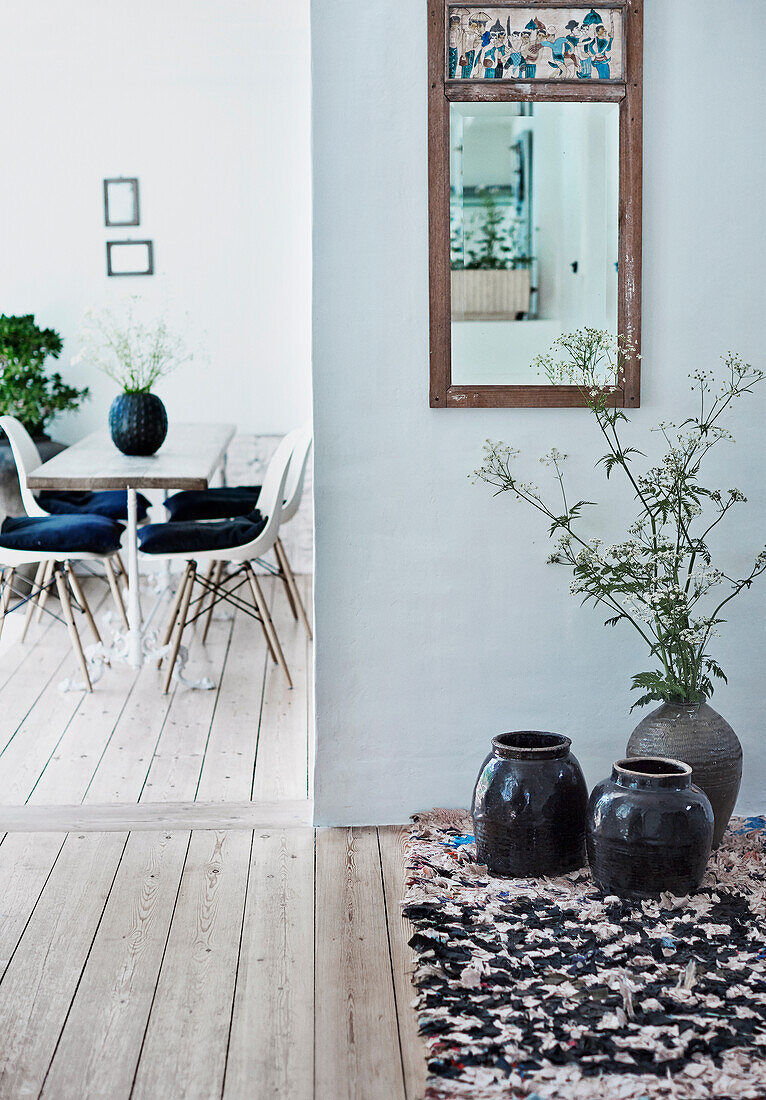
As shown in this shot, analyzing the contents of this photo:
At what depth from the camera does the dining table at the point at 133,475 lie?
387cm

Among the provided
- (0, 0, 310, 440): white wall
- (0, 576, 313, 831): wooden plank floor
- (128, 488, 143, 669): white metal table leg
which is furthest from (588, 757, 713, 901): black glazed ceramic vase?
(0, 0, 310, 440): white wall

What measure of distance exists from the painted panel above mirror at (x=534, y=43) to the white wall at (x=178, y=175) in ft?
10.6

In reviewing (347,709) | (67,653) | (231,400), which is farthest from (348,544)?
(231,400)

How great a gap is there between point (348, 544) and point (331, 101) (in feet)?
3.35

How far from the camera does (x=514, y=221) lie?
291cm

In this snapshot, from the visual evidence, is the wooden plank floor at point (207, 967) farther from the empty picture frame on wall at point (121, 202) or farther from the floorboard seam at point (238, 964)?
the empty picture frame on wall at point (121, 202)

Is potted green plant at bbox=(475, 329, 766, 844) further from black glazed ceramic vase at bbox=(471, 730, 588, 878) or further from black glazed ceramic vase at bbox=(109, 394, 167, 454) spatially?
black glazed ceramic vase at bbox=(109, 394, 167, 454)

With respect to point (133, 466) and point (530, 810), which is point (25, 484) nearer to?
point (133, 466)

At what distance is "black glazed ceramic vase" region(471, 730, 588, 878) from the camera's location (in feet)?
8.19

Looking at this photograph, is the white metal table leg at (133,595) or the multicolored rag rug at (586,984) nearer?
the multicolored rag rug at (586,984)

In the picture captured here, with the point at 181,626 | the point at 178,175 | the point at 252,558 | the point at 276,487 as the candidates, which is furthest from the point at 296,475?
the point at 178,175

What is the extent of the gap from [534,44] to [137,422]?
220 centimetres

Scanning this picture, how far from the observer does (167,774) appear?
3270 millimetres

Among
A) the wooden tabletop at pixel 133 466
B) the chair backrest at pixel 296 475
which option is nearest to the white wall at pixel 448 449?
the wooden tabletop at pixel 133 466
